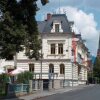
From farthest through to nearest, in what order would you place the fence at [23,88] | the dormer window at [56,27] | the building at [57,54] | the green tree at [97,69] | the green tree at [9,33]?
1. the green tree at [97,69]
2. the dormer window at [56,27]
3. the building at [57,54]
4. the fence at [23,88]
5. the green tree at [9,33]

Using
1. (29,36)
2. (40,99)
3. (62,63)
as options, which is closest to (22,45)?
(29,36)

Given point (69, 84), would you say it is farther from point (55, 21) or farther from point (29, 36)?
point (29, 36)

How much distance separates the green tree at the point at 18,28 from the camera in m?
30.2

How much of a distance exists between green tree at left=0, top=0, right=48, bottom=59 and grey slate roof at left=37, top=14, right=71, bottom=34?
50.4 meters

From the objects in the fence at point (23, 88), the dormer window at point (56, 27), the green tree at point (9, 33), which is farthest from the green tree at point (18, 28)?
the dormer window at point (56, 27)

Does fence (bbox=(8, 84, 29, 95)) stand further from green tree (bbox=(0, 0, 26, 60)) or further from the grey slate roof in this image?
the grey slate roof

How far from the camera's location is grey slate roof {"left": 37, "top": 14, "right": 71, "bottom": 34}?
273 ft

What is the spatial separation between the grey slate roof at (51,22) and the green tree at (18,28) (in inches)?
1983

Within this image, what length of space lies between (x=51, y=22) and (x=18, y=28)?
5455 centimetres

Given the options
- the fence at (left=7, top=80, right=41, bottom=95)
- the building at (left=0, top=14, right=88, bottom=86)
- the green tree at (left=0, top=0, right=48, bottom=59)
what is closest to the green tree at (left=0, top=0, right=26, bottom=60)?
the green tree at (left=0, top=0, right=48, bottom=59)

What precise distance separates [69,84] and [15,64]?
11.1 m

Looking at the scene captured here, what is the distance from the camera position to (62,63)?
82062 millimetres

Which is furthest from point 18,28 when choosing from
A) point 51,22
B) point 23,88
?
point 51,22

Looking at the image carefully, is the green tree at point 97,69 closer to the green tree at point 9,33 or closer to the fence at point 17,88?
the fence at point 17,88
